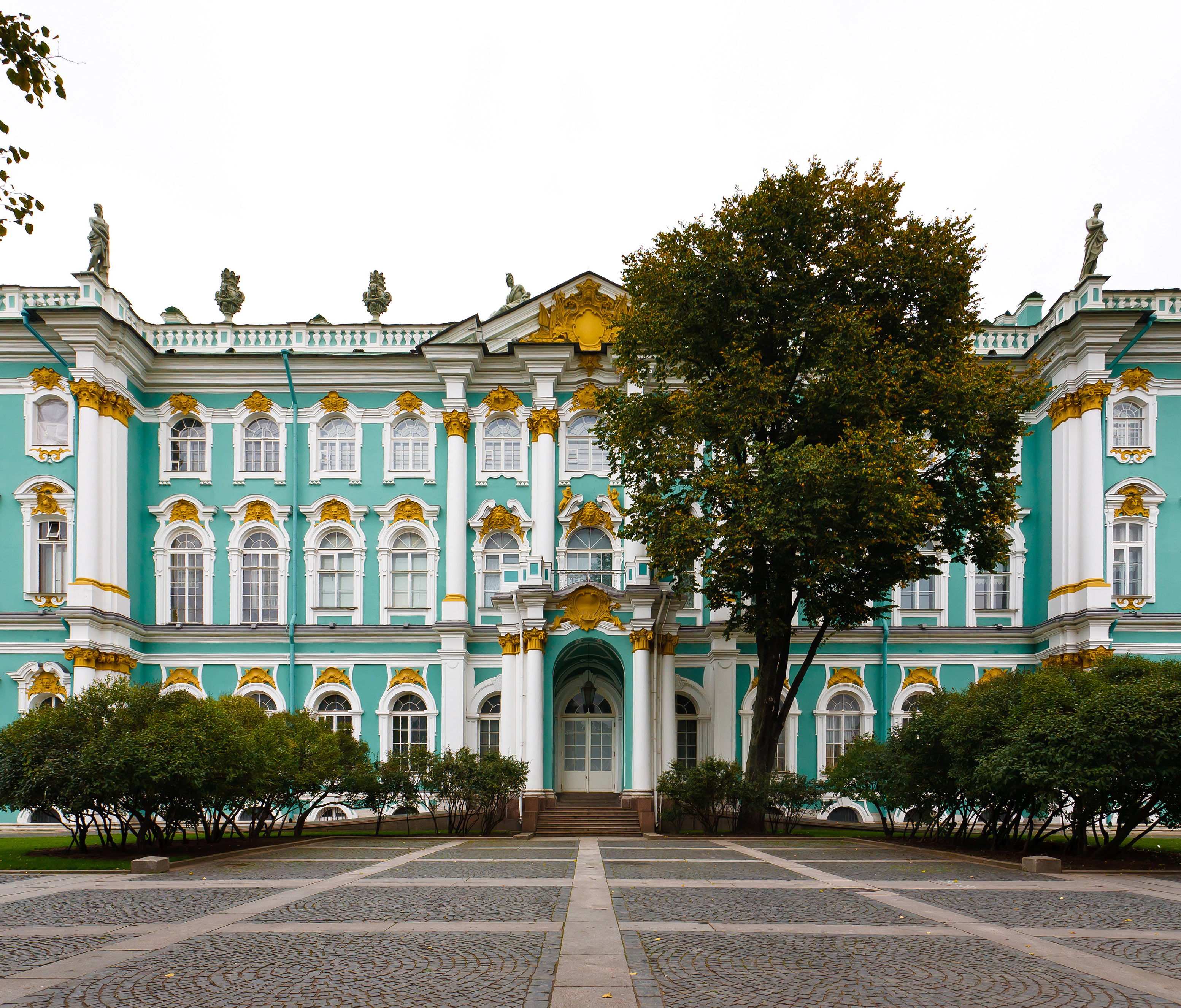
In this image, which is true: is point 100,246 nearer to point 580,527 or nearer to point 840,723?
point 580,527

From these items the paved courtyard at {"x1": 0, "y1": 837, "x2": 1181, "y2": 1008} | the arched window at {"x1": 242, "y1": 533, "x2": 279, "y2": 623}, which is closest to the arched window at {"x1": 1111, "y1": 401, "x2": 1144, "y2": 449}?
the paved courtyard at {"x1": 0, "y1": 837, "x2": 1181, "y2": 1008}

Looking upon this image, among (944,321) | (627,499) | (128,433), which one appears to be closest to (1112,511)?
(944,321)

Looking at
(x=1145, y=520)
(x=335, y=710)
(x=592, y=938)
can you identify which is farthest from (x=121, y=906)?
(x=1145, y=520)

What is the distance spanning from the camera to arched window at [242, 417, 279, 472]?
105ft

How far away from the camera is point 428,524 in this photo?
31.4 meters

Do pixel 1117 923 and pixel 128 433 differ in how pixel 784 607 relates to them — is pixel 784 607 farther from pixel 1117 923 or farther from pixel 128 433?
pixel 128 433

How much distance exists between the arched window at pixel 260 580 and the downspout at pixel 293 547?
1.63ft

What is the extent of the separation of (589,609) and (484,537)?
5948 millimetres

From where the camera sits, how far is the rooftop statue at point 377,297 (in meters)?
33.5

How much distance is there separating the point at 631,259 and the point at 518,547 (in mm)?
→ 10626

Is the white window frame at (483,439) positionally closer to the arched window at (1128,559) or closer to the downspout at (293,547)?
the downspout at (293,547)

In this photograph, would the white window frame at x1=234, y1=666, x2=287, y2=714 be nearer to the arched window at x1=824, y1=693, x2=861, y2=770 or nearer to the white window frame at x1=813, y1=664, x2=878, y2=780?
the white window frame at x1=813, y1=664, x2=878, y2=780

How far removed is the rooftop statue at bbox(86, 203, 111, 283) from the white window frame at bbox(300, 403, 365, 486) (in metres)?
7.14

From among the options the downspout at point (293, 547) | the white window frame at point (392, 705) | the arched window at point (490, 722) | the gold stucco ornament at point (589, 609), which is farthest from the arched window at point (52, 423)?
the gold stucco ornament at point (589, 609)
